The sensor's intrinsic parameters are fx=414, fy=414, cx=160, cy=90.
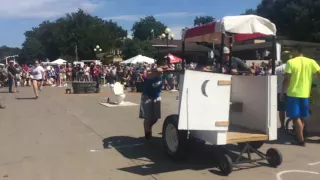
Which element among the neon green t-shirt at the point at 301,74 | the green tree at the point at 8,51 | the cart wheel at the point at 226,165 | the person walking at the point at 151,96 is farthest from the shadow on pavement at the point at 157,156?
the green tree at the point at 8,51

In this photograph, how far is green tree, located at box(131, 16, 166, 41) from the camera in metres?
128

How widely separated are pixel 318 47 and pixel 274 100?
3.74 metres

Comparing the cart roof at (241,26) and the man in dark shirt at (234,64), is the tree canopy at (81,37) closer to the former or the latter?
the man in dark shirt at (234,64)

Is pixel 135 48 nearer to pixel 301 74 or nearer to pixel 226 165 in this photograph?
pixel 301 74

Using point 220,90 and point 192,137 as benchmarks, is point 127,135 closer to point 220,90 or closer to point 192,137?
point 192,137

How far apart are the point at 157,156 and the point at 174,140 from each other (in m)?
0.50

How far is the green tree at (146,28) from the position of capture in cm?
12750

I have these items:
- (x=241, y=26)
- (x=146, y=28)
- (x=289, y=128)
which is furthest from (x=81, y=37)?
(x=241, y=26)

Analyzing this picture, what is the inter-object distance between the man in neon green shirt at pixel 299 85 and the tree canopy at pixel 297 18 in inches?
1630

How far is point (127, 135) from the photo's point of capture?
8.78 metres

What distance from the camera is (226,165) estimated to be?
18.6ft

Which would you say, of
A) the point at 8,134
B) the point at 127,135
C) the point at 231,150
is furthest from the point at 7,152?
the point at 231,150

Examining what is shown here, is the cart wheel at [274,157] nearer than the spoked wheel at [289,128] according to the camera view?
Yes

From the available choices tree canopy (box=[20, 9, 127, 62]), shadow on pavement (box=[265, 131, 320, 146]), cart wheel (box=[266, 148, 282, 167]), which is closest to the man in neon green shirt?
shadow on pavement (box=[265, 131, 320, 146])
